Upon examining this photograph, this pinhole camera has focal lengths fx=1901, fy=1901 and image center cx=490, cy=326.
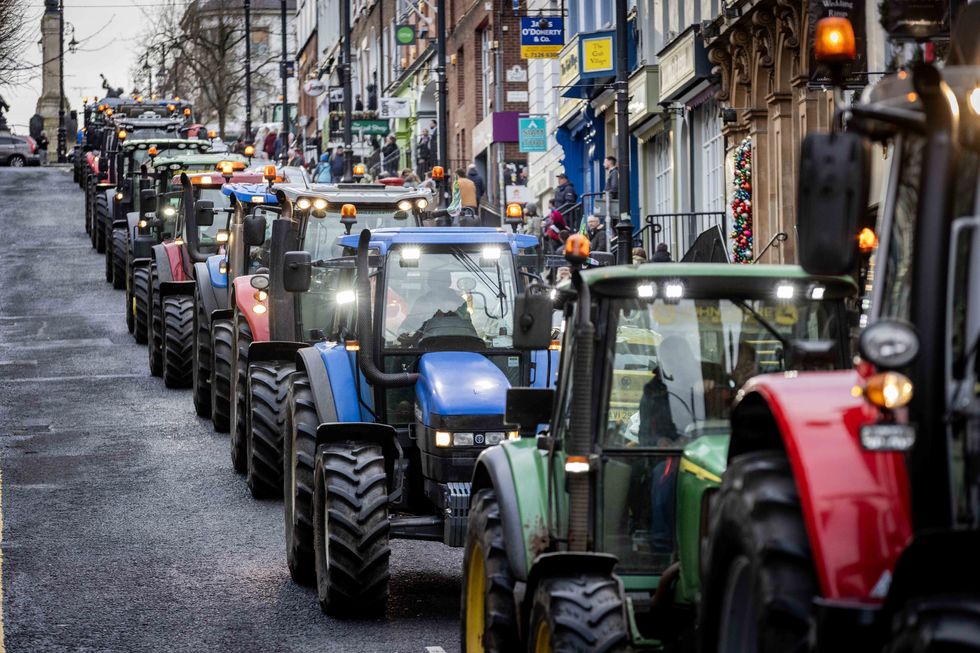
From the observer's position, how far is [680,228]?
101ft

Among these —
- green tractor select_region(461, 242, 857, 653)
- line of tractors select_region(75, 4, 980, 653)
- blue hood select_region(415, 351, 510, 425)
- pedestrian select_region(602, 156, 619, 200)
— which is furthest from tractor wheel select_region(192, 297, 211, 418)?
green tractor select_region(461, 242, 857, 653)

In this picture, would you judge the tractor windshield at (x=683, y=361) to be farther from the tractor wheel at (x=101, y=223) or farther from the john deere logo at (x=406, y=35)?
the john deere logo at (x=406, y=35)

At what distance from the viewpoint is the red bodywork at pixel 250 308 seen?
1772 centimetres

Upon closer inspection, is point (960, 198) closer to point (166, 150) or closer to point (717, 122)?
point (717, 122)

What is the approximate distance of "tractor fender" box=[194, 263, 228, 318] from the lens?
2100 cm

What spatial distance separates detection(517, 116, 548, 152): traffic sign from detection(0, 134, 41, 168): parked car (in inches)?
1451

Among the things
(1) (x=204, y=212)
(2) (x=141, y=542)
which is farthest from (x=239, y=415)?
(1) (x=204, y=212)

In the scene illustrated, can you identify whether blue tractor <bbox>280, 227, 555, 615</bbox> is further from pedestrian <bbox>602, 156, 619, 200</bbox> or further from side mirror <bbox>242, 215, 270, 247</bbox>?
pedestrian <bbox>602, 156, 619, 200</bbox>

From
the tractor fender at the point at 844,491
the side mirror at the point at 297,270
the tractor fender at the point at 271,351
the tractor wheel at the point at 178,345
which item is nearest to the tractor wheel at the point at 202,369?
the tractor wheel at the point at 178,345

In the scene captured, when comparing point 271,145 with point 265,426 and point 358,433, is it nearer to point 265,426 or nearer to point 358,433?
point 265,426

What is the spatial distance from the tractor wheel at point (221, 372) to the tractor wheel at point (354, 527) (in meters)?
8.12

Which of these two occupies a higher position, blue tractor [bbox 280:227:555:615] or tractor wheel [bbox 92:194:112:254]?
tractor wheel [bbox 92:194:112:254]

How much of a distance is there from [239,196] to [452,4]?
3875cm

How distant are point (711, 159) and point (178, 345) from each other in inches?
402
